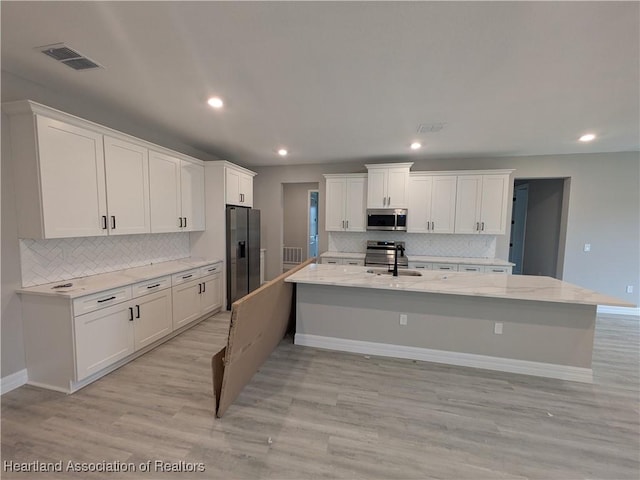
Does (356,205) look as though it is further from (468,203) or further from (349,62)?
(349,62)

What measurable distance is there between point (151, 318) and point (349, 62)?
131 inches

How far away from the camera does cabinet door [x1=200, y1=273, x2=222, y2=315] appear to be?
159 inches

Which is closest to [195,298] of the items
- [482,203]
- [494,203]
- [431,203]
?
[431,203]

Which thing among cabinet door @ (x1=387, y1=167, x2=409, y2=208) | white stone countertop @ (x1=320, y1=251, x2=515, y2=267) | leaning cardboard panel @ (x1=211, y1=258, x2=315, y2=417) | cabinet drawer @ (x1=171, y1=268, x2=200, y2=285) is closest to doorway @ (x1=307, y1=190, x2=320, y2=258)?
white stone countertop @ (x1=320, y1=251, x2=515, y2=267)

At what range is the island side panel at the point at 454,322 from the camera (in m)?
2.68

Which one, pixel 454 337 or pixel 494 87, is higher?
pixel 494 87

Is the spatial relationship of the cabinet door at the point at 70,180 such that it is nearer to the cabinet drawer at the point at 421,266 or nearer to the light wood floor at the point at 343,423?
the light wood floor at the point at 343,423

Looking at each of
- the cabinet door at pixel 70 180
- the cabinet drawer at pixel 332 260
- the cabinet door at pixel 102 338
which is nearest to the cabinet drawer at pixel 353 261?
the cabinet drawer at pixel 332 260

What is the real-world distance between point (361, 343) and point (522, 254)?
5.58m

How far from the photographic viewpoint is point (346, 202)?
5387 millimetres

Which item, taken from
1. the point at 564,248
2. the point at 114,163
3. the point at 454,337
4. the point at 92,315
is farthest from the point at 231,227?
the point at 564,248

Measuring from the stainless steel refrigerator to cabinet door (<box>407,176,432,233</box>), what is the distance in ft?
9.78

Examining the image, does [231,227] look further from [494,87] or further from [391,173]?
[494,87]

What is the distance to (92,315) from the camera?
2449 millimetres
